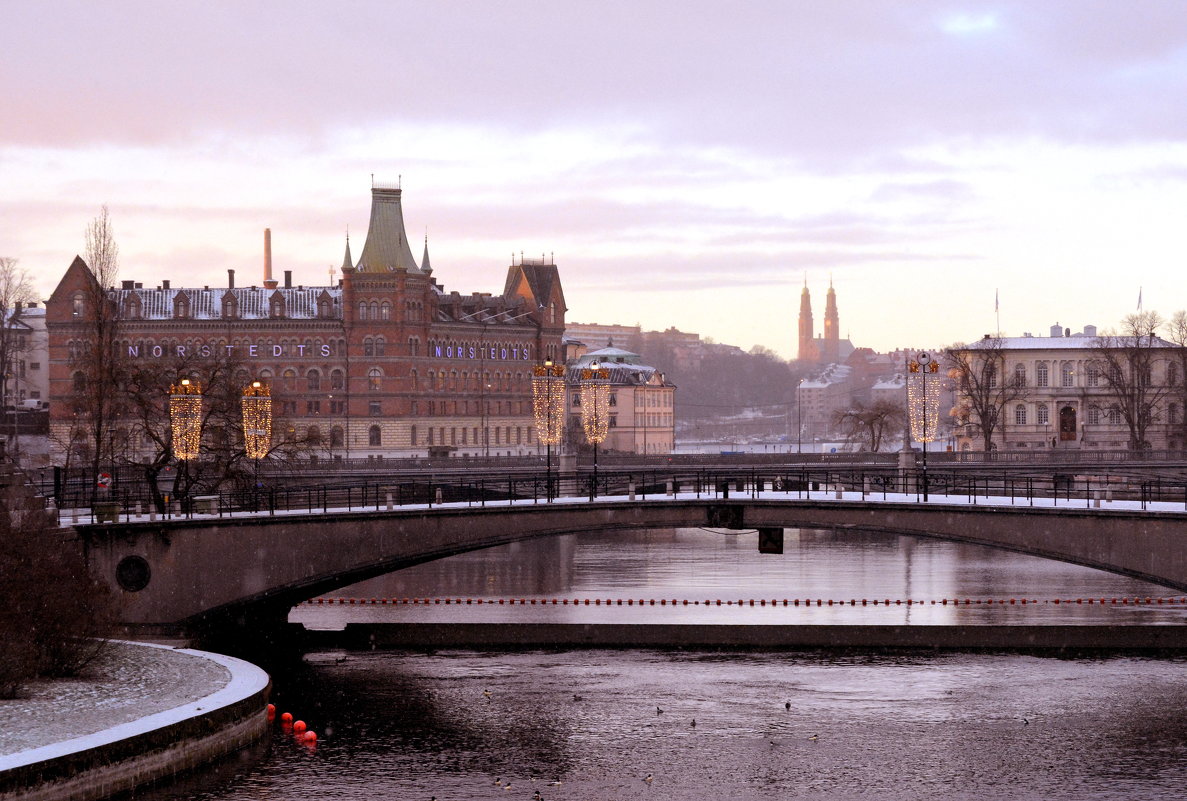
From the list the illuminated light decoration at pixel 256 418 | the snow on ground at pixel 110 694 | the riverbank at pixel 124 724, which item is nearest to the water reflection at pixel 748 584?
the illuminated light decoration at pixel 256 418

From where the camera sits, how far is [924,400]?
70625 millimetres

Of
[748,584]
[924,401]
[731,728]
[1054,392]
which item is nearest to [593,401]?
[748,584]

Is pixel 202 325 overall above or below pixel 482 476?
above

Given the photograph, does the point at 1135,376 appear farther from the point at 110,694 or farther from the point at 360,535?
the point at 110,694

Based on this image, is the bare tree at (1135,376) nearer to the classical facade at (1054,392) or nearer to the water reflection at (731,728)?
the classical facade at (1054,392)

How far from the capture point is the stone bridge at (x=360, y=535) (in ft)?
181

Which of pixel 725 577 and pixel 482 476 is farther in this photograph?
pixel 482 476

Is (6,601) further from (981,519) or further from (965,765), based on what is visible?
(981,519)

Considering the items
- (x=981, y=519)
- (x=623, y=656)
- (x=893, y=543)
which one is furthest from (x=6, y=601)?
(x=893, y=543)

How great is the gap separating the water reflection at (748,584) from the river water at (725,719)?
1.19 feet

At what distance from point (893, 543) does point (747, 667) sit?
5396 centimetres

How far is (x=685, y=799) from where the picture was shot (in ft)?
128

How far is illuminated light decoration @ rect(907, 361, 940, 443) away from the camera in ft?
232

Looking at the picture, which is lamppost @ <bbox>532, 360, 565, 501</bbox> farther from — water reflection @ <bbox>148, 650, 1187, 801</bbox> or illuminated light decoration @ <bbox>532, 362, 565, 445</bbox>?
water reflection @ <bbox>148, 650, 1187, 801</bbox>
